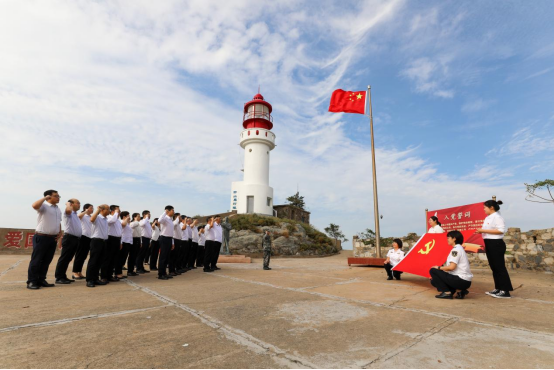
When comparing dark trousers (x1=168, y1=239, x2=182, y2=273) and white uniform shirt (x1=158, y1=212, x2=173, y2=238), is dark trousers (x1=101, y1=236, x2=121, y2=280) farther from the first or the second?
dark trousers (x1=168, y1=239, x2=182, y2=273)

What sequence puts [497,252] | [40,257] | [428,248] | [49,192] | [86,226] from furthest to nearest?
1. [86,226]
2. [428,248]
3. [49,192]
4. [40,257]
5. [497,252]

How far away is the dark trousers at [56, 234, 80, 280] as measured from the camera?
17.6 ft

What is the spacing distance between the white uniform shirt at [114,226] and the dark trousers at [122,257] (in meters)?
0.60

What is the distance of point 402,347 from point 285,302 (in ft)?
6.06

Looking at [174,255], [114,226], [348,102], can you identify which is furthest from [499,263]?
[348,102]

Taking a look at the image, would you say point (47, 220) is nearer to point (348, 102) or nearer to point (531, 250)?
point (348, 102)

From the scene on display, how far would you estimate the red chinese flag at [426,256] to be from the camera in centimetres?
537

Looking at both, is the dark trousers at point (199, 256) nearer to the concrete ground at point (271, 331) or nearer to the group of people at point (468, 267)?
the concrete ground at point (271, 331)

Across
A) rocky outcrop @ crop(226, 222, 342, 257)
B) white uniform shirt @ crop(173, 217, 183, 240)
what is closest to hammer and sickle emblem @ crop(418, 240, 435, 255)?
white uniform shirt @ crop(173, 217, 183, 240)

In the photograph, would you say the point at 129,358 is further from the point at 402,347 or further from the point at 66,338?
the point at 402,347

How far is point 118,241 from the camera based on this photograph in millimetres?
6160

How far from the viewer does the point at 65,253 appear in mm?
5438

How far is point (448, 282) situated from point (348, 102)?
970 centimetres

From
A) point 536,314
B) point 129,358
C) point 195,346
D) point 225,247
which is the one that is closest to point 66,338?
point 129,358
